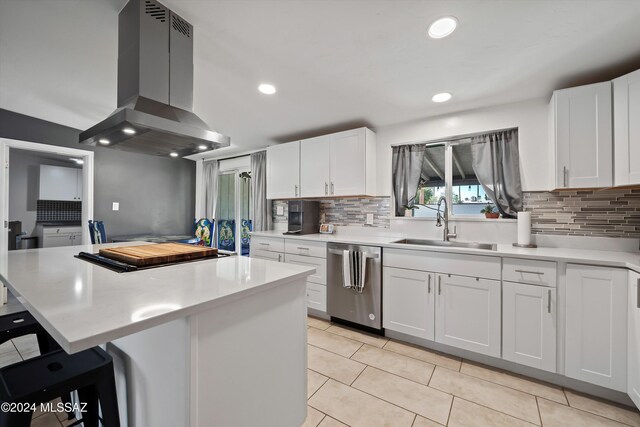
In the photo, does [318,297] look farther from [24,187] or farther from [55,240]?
[24,187]

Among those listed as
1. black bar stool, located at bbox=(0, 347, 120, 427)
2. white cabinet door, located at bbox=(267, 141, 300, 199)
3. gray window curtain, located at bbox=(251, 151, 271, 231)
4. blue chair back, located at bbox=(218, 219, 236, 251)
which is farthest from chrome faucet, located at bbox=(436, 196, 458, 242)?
blue chair back, located at bbox=(218, 219, 236, 251)

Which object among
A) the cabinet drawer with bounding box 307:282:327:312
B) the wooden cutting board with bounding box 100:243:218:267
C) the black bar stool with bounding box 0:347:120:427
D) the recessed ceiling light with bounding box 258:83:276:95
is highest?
the recessed ceiling light with bounding box 258:83:276:95

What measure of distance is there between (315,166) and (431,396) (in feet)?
8.49

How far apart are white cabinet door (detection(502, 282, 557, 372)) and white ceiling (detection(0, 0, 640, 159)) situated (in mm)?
1624

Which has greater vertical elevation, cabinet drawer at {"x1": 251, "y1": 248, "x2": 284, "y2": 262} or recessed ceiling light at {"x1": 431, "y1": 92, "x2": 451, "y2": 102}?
recessed ceiling light at {"x1": 431, "y1": 92, "x2": 451, "y2": 102}

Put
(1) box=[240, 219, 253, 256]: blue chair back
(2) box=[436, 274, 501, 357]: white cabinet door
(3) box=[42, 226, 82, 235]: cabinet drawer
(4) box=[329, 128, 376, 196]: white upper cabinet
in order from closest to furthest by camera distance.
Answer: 1. (2) box=[436, 274, 501, 357]: white cabinet door
2. (4) box=[329, 128, 376, 196]: white upper cabinet
3. (1) box=[240, 219, 253, 256]: blue chair back
4. (3) box=[42, 226, 82, 235]: cabinet drawer

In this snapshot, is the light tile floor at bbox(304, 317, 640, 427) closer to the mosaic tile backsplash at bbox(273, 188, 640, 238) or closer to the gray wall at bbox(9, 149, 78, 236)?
the mosaic tile backsplash at bbox(273, 188, 640, 238)

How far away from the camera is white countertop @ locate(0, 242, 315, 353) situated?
68cm

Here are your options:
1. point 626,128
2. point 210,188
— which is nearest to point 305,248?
point 626,128

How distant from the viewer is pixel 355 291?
2.72m

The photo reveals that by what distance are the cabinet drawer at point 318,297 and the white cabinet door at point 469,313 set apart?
1164mm

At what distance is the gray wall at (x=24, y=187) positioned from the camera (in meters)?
4.78

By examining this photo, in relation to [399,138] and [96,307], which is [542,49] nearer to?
[399,138]

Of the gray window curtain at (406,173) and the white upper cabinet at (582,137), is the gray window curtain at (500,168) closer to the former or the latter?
the white upper cabinet at (582,137)
